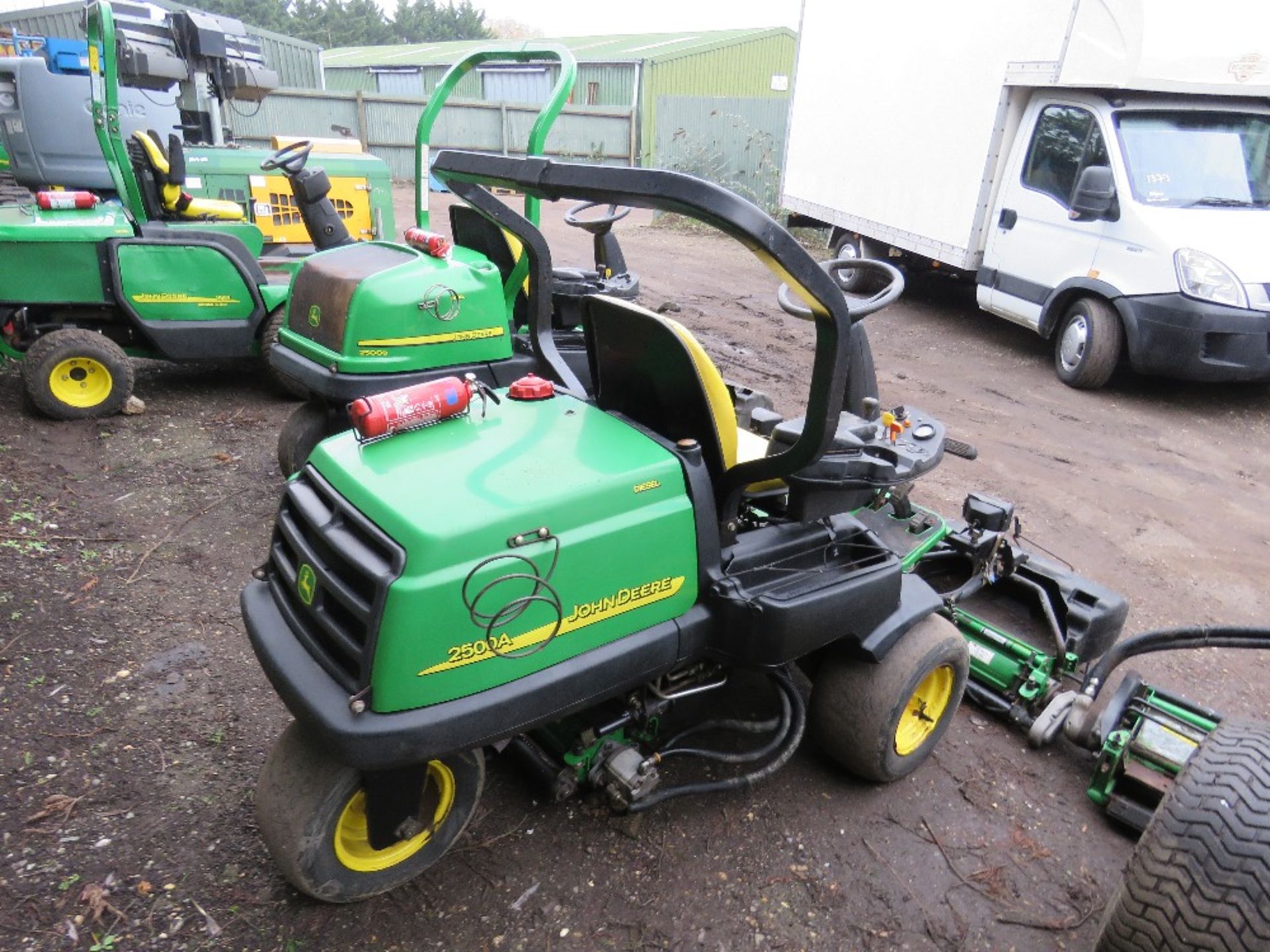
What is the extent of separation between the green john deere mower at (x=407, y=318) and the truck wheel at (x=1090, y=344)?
4.21 m

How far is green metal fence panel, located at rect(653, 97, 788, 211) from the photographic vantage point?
17.8 meters

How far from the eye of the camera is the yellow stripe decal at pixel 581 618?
75.5 inches

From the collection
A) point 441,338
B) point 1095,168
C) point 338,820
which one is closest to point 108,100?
point 441,338

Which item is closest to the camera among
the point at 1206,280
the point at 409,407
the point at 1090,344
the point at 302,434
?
the point at 409,407

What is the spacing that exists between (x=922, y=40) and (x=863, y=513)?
6.69 metres

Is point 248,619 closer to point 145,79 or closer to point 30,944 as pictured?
point 30,944

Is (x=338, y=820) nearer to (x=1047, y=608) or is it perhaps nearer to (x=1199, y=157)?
(x=1047, y=608)

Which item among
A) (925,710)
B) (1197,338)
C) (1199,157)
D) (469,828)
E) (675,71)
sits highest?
(675,71)

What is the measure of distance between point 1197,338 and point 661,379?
541 centimetres

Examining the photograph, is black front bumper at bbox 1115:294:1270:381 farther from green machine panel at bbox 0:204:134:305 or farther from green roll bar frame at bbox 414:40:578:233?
Answer: green machine panel at bbox 0:204:134:305

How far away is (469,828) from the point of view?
252 centimetres

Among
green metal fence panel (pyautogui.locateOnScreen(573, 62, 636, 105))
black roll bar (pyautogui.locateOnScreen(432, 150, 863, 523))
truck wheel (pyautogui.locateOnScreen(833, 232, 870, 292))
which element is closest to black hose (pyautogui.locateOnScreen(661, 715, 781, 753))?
black roll bar (pyautogui.locateOnScreen(432, 150, 863, 523))

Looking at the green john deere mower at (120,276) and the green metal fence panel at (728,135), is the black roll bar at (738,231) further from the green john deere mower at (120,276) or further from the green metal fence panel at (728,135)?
the green metal fence panel at (728,135)

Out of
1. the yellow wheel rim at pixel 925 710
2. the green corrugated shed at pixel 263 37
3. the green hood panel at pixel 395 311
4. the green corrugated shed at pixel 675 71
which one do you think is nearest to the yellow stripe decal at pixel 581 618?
the yellow wheel rim at pixel 925 710
